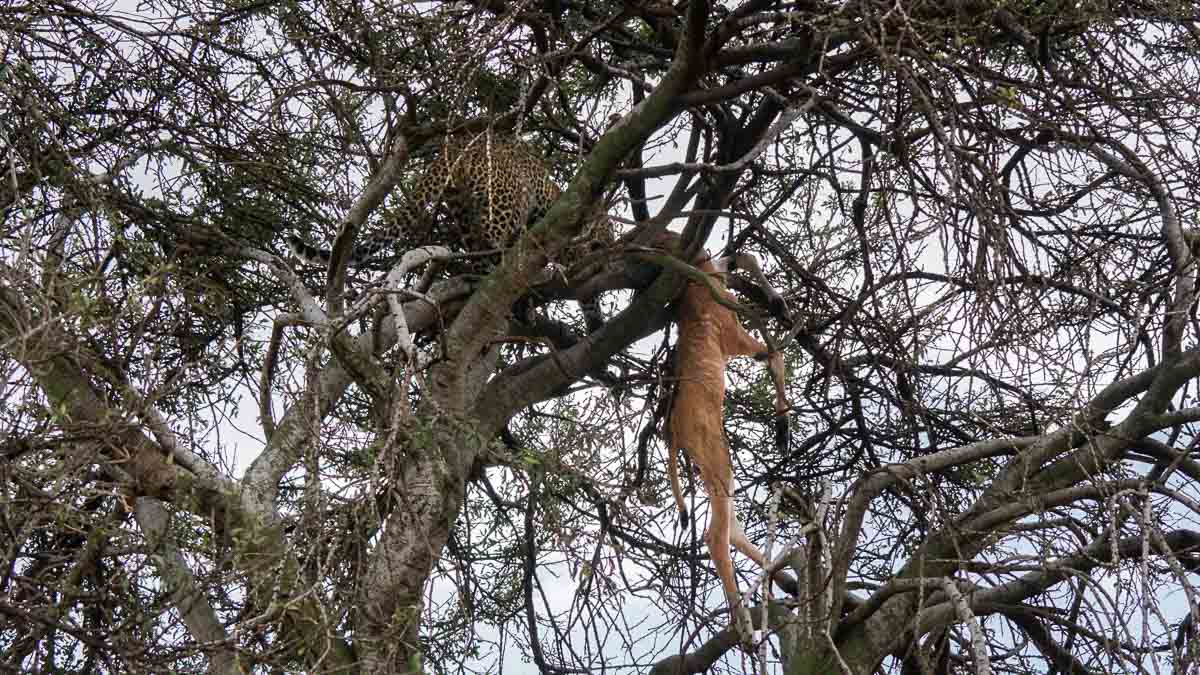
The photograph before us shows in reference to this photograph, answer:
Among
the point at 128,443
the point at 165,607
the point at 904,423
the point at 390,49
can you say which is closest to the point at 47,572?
the point at 128,443

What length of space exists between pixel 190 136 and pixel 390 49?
121 centimetres

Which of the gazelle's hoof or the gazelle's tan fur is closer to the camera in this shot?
the gazelle's hoof

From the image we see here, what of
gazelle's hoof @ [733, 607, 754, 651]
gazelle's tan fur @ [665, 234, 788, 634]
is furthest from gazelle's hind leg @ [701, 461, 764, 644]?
gazelle's hoof @ [733, 607, 754, 651]

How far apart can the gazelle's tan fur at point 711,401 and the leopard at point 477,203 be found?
68 centimetres

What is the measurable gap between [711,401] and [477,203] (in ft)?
5.59

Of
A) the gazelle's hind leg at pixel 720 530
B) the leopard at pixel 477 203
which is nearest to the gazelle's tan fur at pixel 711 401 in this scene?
the gazelle's hind leg at pixel 720 530

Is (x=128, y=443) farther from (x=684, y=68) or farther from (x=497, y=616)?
(x=497, y=616)

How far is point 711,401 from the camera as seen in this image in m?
7.30

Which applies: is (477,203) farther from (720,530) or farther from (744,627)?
(744,627)

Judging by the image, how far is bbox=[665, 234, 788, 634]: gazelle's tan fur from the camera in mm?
7133

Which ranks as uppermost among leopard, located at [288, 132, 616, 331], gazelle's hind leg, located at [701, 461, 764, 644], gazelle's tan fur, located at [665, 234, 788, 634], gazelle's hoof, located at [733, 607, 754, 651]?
leopard, located at [288, 132, 616, 331]

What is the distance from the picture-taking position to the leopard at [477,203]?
7.14 meters

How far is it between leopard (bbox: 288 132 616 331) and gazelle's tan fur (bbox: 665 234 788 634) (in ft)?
2.22

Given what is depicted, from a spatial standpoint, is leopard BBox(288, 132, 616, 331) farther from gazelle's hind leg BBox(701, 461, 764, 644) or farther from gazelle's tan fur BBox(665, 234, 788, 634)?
gazelle's hind leg BBox(701, 461, 764, 644)
